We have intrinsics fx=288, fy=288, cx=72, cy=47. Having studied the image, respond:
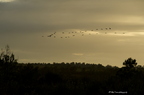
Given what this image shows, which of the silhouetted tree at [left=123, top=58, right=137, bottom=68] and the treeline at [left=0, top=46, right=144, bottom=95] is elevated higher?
the silhouetted tree at [left=123, top=58, right=137, bottom=68]

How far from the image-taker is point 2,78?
85.1 feet

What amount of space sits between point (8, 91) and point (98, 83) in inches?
259

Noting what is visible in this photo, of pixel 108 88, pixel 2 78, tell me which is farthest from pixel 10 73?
pixel 108 88

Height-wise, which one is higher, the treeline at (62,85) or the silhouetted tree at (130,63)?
the silhouetted tree at (130,63)

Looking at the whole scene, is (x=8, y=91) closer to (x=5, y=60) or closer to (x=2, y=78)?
(x=2, y=78)

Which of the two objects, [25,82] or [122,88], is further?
[25,82]

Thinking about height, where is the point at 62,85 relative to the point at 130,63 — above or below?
below

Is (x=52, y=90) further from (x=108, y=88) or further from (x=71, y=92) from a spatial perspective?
(x=108, y=88)

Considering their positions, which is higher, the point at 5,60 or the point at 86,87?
the point at 5,60

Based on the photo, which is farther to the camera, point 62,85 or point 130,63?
point 130,63

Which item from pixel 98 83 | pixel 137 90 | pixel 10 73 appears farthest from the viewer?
pixel 10 73

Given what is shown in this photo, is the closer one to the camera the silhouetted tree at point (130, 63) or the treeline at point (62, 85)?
the treeline at point (62, 85)

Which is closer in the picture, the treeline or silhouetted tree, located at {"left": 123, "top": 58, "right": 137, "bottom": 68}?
the treeline

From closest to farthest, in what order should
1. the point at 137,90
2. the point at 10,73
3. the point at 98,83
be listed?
the point at 137,90 < the point at 98,83 < the point at 10,73
